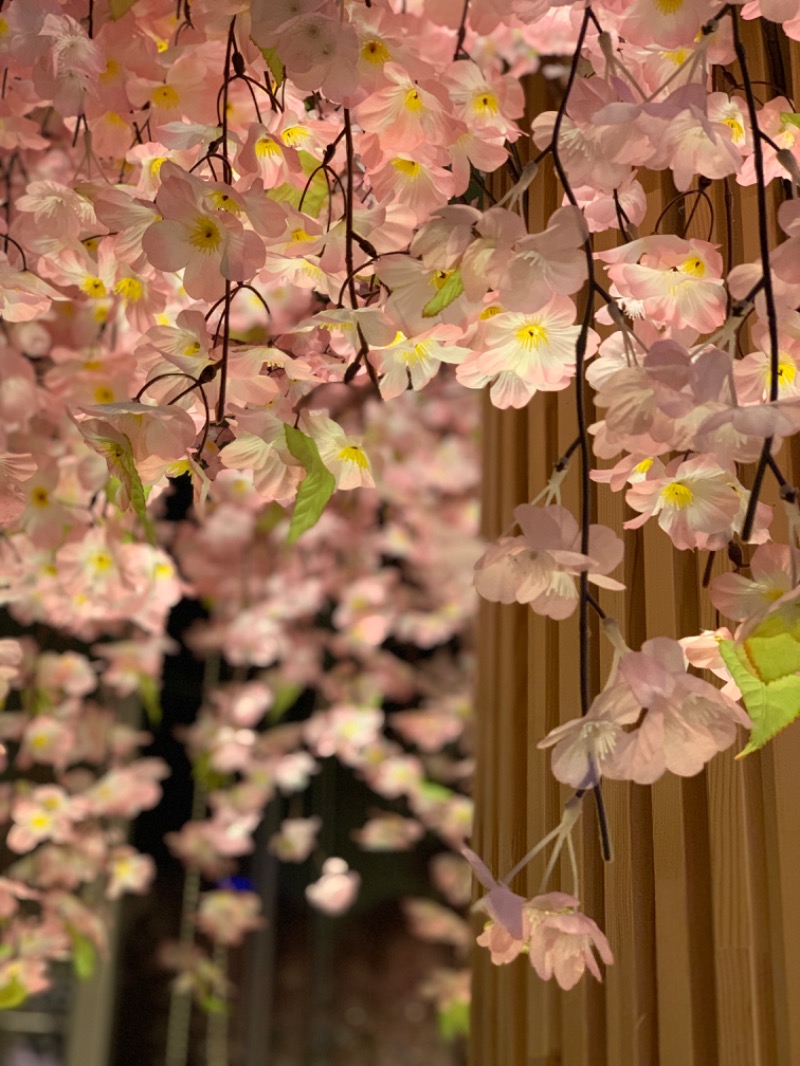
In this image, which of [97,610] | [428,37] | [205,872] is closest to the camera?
[428,37]

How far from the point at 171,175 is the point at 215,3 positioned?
0.67ft

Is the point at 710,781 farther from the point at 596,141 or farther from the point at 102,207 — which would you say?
the point at 102,207

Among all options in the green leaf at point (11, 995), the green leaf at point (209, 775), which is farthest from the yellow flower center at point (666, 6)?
the green leaf at point (209, 775)

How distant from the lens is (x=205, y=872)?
10.3ft

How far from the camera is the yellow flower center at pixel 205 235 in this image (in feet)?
2.62

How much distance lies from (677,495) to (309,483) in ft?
0.81

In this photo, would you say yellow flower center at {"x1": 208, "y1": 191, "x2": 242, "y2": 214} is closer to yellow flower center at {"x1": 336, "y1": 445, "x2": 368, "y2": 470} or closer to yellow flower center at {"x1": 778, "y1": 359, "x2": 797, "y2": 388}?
yellow flower center at {"x1": 336, "y1": 445, "x2": 368, "y2": 470}

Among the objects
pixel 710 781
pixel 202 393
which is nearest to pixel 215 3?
pixel 202 393

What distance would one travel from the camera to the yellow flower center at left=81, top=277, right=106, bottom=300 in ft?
3.39

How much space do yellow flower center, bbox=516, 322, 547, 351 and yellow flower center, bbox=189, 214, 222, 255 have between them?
222 millimetres

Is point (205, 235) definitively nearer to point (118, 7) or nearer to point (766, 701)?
point (118, 7)

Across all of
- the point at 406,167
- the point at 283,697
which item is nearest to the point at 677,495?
the point at 406,167

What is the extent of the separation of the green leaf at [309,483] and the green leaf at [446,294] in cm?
12

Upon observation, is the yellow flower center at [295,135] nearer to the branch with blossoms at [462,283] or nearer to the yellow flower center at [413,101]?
the branch with blossoms at [462,283]
